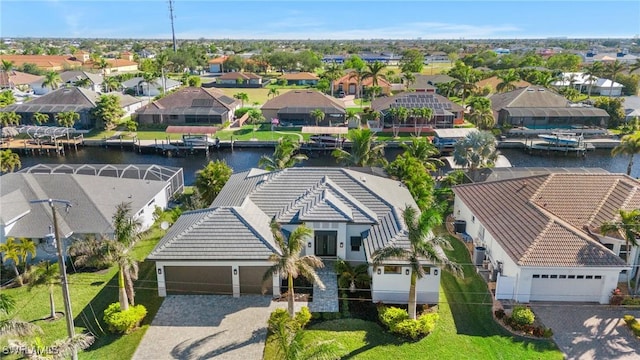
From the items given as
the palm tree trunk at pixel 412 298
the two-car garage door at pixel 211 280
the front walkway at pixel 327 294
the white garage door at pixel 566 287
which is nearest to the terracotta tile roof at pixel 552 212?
the white garage door at pixel 566 287

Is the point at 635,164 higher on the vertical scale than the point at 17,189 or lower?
lower

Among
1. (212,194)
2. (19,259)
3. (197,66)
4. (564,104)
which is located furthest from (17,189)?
(197,66)

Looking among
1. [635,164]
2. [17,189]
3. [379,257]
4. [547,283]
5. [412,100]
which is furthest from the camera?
[412,100]

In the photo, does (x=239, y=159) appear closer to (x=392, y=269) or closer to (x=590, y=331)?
(x=392, y=269)

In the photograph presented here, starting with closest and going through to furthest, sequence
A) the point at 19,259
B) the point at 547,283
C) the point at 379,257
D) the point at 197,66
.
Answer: the point at 379,257, the point at 547,283, the point at 19,259, the point at 197,66

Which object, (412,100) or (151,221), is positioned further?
(412,100)

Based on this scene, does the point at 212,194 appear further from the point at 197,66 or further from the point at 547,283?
the point at 197,66

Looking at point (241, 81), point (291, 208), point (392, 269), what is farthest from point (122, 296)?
point (241, 81)
